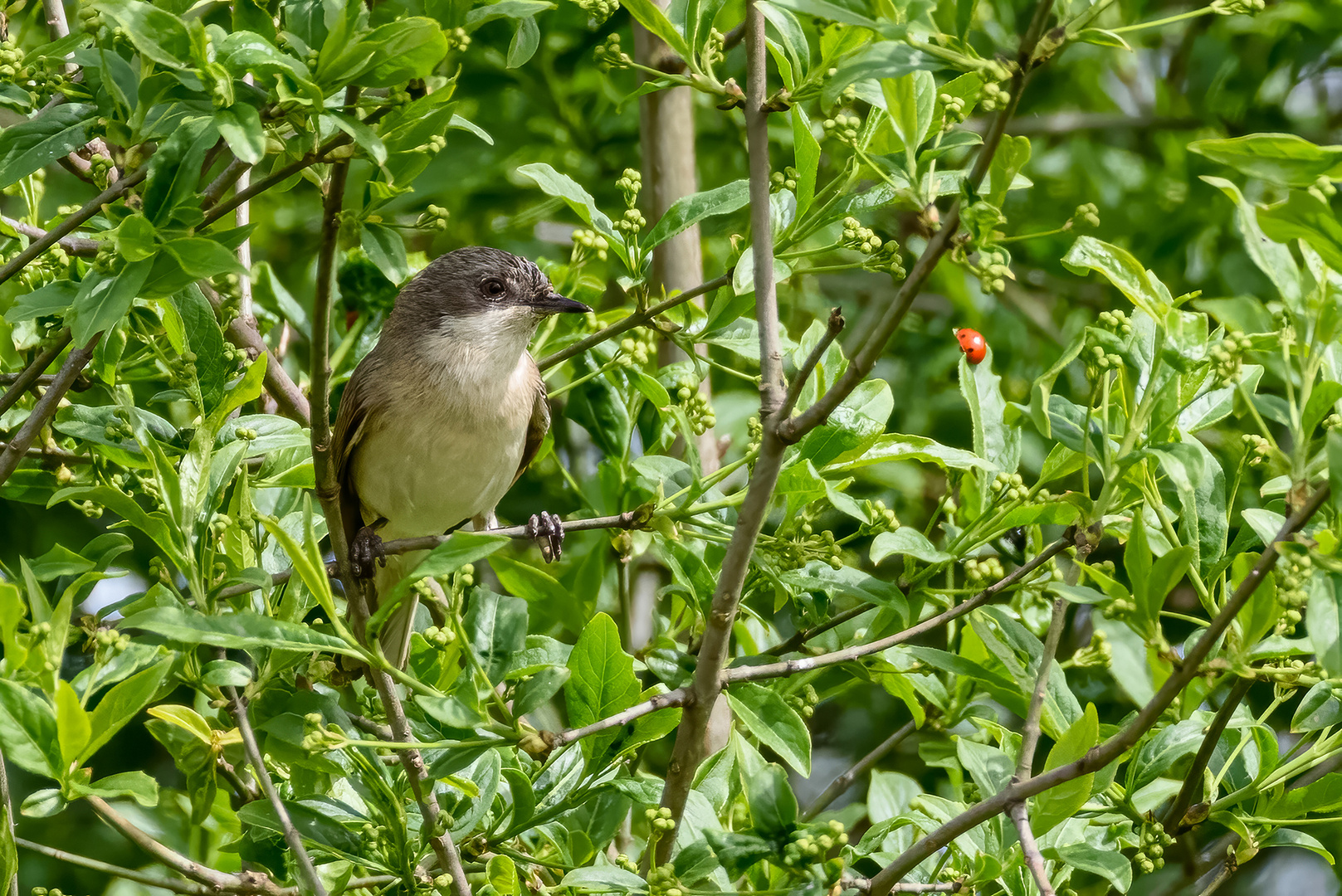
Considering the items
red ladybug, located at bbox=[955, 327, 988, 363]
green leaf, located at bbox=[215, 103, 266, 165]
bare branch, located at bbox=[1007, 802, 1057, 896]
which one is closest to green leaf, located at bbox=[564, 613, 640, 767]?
bare branch, located at bbox=[1007, 802, 1057, 896]

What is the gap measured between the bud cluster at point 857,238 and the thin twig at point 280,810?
1710 millimetres

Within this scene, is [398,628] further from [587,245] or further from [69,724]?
[69,724]

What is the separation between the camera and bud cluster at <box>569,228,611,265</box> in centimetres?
379

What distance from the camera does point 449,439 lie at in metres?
4.94

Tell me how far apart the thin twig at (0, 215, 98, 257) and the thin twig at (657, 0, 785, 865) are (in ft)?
5.80

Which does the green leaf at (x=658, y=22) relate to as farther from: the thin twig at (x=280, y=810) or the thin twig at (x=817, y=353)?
the thin twig at (x=280, y=810)

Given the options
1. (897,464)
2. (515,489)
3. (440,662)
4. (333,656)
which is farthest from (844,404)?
(515,489)

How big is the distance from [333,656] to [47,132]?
146 cm

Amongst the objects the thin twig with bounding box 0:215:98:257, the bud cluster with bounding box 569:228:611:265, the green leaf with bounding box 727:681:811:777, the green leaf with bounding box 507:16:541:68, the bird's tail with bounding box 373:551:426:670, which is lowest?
the bird's tail with bounding box 373:551:426:670

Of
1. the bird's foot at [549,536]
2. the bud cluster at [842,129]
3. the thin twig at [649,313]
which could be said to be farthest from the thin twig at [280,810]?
the bud cluster at [842,129]

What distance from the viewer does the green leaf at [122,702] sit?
8.87ft

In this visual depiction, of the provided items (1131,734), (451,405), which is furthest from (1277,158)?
(451,405)

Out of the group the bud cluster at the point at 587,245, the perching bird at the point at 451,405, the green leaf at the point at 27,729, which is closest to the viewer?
the green leaf at the point at 27,729

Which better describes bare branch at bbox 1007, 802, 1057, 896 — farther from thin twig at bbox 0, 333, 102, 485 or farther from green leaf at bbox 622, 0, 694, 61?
thin twig at bbox 0, 333, 102, 485
